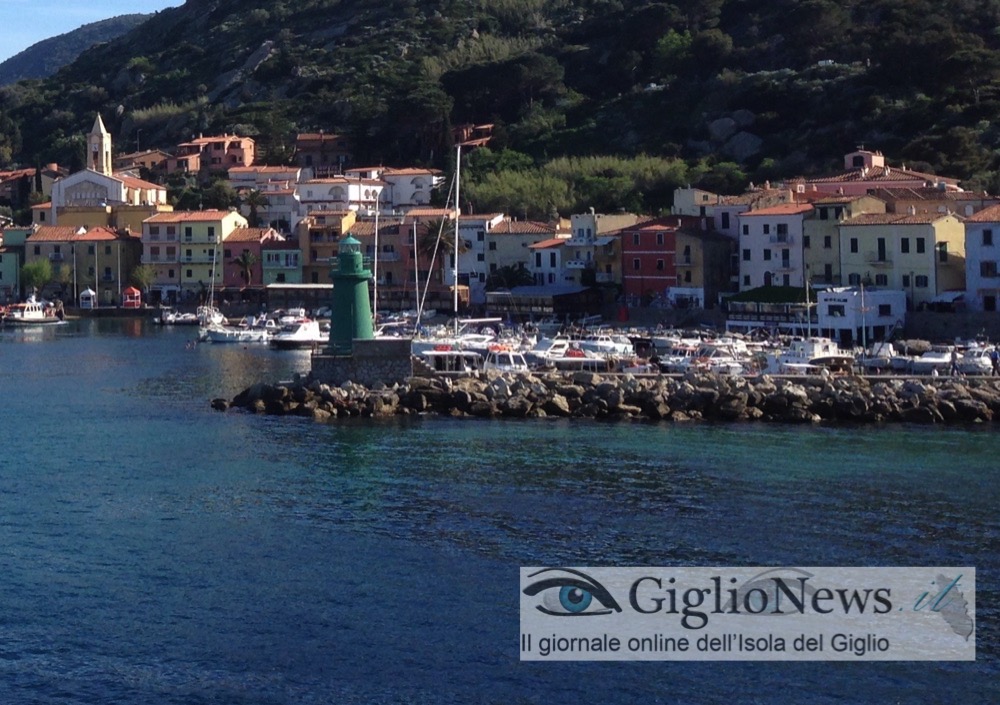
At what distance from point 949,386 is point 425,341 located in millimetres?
14600

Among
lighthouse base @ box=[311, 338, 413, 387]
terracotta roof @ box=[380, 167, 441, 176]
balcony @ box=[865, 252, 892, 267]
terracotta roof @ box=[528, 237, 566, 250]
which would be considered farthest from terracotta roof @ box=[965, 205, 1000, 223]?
terracotta roof @ box=[380, 167, 441, 176]

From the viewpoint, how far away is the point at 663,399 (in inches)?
1344

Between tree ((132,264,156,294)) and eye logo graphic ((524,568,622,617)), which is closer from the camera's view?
eye logo graphic ((524,568,622,617))

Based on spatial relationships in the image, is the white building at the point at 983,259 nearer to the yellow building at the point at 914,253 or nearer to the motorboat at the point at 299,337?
the yellow building at the point at 914,253

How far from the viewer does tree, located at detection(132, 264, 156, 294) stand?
7431 centimetres

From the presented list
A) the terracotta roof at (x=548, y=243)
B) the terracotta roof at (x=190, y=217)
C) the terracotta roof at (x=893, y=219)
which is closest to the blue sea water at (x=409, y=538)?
the terracotta roof at (x=893, y=219)

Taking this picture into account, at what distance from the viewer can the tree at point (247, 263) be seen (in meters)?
72.5

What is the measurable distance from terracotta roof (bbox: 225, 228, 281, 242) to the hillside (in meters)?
10.1

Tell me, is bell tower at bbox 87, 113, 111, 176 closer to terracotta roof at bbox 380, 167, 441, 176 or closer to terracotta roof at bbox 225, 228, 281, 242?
terracotta roof at bbox 380, 167, 441, 176

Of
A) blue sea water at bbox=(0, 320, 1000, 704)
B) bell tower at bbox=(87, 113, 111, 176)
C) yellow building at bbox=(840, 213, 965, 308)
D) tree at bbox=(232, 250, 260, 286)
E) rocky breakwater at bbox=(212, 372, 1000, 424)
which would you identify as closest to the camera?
blue sea water at bbox=(0, 320, 1000, 704)

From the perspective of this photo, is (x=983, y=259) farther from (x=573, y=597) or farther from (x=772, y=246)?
(x=573, y=597)

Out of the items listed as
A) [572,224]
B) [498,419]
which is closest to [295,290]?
[572,224]

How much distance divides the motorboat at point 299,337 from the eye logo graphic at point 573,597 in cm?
3559

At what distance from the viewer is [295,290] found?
68.9 meters
